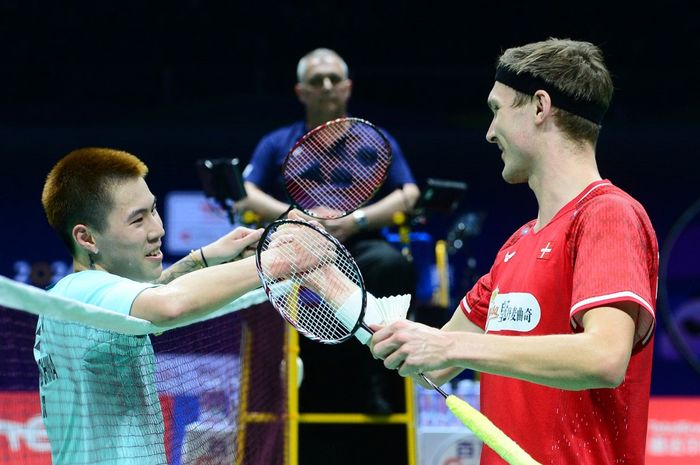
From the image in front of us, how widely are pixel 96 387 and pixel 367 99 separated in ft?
22.0

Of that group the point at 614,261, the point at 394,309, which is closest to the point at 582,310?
the point at 614,261

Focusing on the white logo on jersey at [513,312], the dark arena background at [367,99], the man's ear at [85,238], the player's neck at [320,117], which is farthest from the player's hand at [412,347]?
the dark arena background at [367,99]

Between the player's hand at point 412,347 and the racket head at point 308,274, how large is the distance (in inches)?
10.3

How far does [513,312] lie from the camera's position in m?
2.18

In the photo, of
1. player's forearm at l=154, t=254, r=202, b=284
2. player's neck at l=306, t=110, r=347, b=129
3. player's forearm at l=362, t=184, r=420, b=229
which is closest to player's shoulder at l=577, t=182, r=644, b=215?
player's forearm at l=154, t=254, r=202, b=284

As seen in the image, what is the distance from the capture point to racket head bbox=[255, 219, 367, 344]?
2321 millimetres

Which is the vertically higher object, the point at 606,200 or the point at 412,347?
the point at 606,200

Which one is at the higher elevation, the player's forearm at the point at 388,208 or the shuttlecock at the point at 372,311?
the player's forearm at the point at 388,208

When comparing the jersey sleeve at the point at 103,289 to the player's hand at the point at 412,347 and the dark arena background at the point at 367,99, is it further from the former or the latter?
the dark arena background at the point at 367,99

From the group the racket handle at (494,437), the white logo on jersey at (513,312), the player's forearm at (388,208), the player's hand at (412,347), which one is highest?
the player's forearm at (388,208)

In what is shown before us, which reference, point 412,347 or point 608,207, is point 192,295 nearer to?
point 412,347

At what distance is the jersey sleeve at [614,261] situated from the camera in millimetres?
1880

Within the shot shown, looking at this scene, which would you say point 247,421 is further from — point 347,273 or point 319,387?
point 347,273

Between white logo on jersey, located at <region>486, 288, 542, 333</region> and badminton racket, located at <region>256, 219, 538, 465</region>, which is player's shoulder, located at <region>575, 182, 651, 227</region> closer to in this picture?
white logo on jersey, located at <region>486, 288, 542, 333</region>
